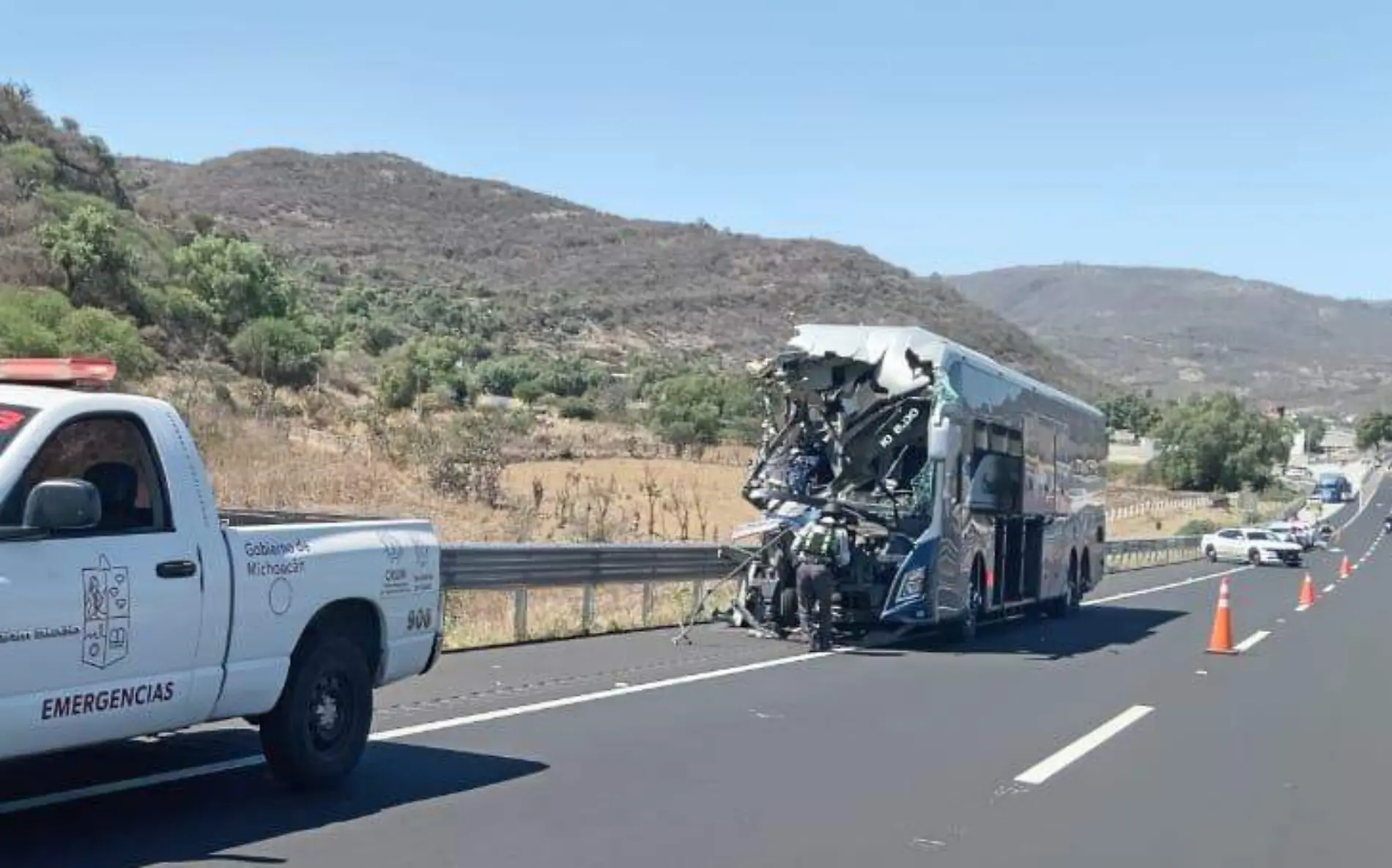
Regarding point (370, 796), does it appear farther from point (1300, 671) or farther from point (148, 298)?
point (148, 298)

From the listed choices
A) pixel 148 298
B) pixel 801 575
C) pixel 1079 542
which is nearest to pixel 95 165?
pixel 148 298

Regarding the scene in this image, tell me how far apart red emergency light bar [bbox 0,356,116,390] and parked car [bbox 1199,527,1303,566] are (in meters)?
55.5

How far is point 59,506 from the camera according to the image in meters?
6.89

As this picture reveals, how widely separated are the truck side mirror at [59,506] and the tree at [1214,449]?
128 m

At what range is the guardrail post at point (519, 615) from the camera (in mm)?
17736

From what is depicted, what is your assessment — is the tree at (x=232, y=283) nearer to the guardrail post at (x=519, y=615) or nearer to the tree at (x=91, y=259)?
the tree at (x=91, y=259)

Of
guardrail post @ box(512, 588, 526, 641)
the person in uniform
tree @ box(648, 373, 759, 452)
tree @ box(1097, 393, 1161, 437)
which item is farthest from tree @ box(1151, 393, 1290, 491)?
guardrail post @ box(512, 588, 526, 641)

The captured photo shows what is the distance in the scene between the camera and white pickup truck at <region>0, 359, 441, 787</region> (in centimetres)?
697

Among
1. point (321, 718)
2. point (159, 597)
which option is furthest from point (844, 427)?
point (159, 597)

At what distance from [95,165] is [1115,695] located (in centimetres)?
5462

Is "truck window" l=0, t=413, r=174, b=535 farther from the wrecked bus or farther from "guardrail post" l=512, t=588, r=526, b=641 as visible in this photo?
the wrecked bus

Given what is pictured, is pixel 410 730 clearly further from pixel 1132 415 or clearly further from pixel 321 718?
pixel 1132 415

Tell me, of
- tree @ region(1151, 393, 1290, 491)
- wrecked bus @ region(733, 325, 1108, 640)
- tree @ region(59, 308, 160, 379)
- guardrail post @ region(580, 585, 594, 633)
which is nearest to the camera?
wrecked bus @ region(733, 325, 1108, 640)

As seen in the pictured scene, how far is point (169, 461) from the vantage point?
797 centimetres
